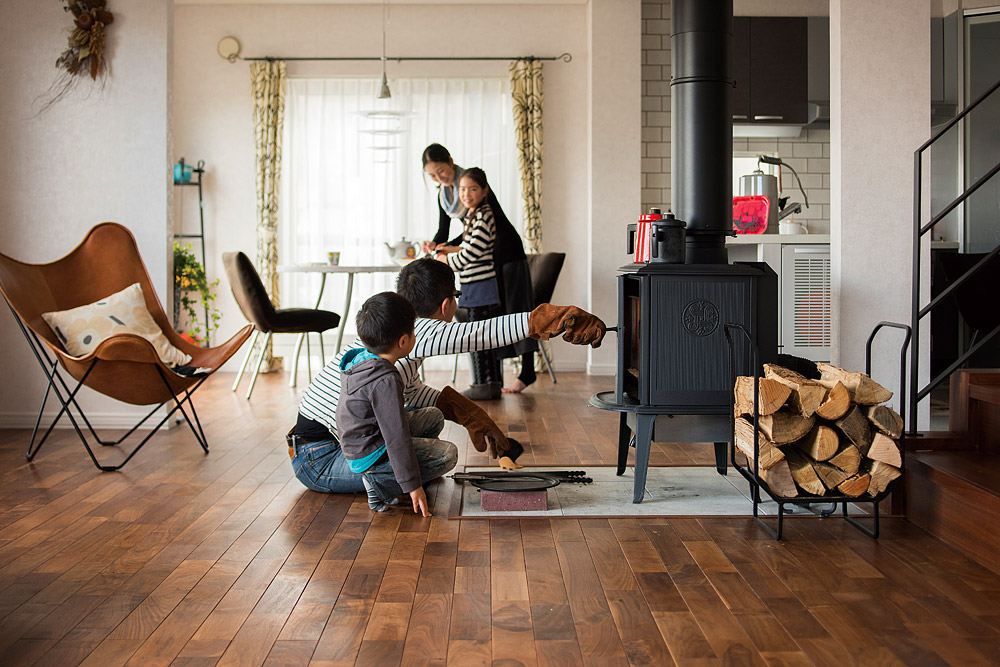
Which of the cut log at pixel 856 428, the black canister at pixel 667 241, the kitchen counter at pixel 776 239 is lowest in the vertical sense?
the cut log at pixel 856 428

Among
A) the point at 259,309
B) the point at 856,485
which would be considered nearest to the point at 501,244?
the point at 259,309

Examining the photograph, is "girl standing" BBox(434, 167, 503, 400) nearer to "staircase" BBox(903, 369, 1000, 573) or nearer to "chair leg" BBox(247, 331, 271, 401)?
"chair leg" BBox(247, 331, 271, 401)

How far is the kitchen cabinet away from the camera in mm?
6523

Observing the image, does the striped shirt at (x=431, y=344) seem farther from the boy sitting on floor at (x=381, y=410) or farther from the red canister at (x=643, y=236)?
the red canister at (x=643, y=236)

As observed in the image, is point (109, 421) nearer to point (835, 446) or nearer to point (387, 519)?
point (387, 519)

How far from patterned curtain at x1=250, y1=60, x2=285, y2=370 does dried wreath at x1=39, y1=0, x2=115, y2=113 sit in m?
2.41

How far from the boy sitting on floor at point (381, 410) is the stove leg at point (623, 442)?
0.82m

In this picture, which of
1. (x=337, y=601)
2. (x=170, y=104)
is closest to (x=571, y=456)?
(x=337, y=601)

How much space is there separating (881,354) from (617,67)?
352 cm

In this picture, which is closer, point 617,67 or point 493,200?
point 493,200

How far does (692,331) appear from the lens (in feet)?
9.30

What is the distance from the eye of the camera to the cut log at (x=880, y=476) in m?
2.48

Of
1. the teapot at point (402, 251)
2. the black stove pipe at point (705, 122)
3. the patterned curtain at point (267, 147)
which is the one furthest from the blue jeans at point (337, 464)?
the patterned curtain at point (267, 147)

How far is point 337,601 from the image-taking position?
6.75ft
